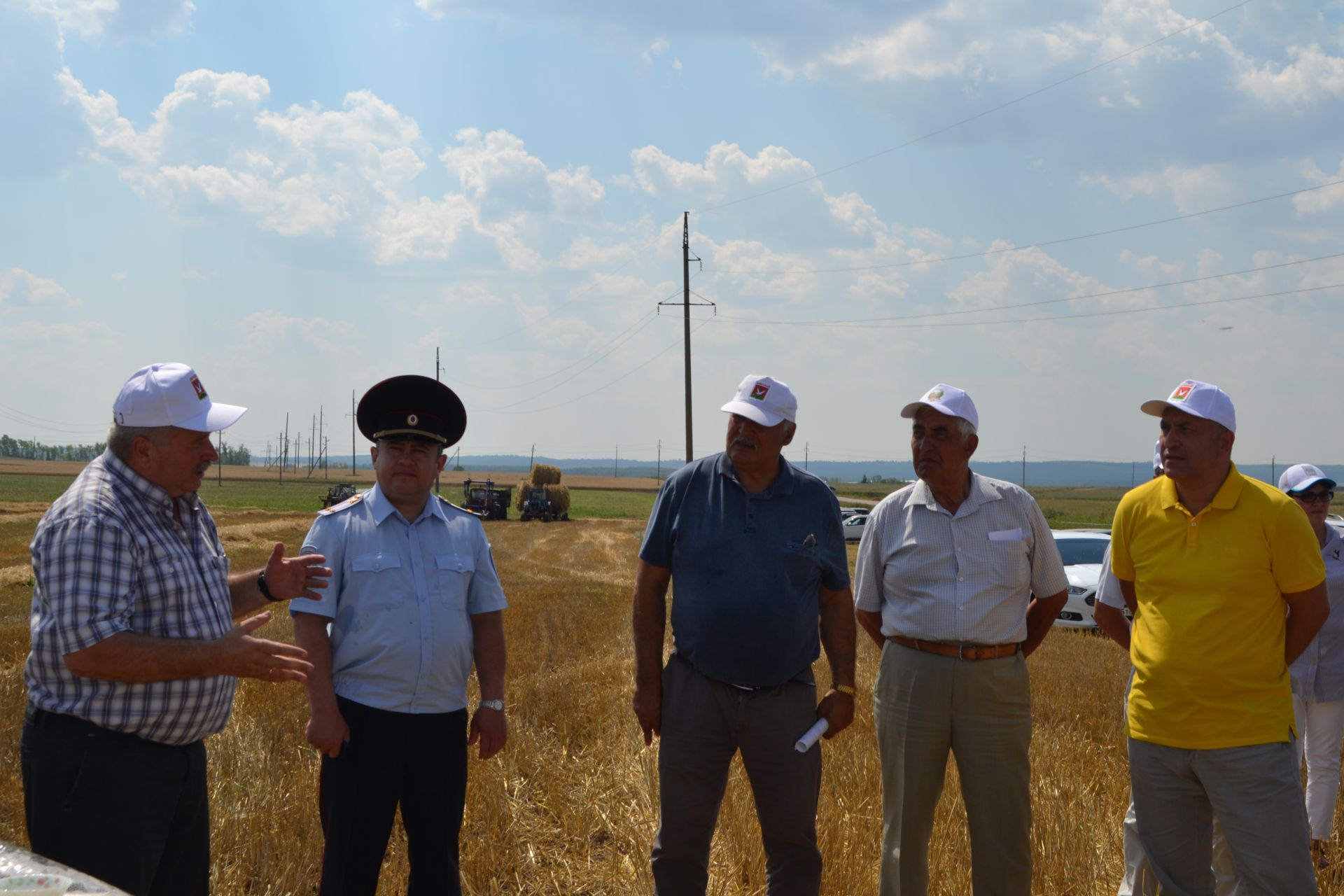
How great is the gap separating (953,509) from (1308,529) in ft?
4.34

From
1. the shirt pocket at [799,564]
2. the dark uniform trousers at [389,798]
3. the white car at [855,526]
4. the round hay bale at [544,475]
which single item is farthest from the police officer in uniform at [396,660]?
the round hay bale at [544,475]

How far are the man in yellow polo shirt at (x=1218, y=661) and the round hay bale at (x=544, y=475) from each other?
171 ft

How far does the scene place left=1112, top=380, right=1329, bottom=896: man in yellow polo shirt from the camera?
4.02 m

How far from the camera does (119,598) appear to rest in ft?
10.5

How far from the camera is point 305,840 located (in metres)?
5.30

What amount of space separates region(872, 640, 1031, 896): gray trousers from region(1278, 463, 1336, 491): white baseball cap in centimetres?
226

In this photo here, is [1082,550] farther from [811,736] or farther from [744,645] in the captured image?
[744,645]

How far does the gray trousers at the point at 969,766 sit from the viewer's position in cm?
448

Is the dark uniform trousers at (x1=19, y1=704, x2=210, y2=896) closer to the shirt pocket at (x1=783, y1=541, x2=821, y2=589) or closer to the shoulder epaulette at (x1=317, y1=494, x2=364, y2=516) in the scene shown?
the shoulder epaulette at (x1=317, y1=494, x2=364, y2=516)

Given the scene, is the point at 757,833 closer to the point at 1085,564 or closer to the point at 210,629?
the point at 210,629

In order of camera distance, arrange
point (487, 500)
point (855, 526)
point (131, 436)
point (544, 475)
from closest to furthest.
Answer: point (131, 436)
point (855, 526)
point (487, 500)
point (544, 475)

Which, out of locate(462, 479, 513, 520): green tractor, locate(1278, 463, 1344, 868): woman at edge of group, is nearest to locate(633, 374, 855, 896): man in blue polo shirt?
locate(1278, 463, 1344, 868): woman at edge of group

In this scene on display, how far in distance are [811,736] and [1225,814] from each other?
4.88ft

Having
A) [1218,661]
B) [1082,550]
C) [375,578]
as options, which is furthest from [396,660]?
[1082,550]
